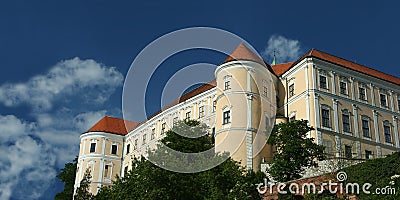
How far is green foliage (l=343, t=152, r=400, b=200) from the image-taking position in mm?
24492

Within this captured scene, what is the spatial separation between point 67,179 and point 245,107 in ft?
128

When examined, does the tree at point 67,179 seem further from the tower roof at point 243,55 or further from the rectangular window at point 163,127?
the tower roof at point 243,55

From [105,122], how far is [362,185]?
168 ft

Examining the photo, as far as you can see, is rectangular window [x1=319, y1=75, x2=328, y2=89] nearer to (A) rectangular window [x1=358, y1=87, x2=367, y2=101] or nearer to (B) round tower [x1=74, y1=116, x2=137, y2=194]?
(A) rectangular window [x1=358, y1=87, x2=367, y2=101]

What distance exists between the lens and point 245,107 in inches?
1725

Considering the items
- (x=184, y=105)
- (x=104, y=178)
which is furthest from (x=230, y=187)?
(x=104, y=178)

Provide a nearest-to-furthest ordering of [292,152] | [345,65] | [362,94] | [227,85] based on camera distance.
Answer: [292,152]
[362,94]
[227,85]
[345,65]

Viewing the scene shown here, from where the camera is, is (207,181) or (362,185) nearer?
(362,185)

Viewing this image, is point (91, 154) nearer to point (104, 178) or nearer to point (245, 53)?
point (104, 178)

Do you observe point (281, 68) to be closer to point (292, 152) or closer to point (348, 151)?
point (348, 151)

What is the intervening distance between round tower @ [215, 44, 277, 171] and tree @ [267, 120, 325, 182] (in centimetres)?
826

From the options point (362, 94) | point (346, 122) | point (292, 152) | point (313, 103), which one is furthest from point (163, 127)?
point (292, 152)

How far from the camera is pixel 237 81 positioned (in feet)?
148

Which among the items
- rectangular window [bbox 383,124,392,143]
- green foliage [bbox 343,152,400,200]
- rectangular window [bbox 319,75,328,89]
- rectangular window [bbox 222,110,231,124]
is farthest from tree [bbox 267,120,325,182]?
rectangular window [bbox 383,124,392,143]
